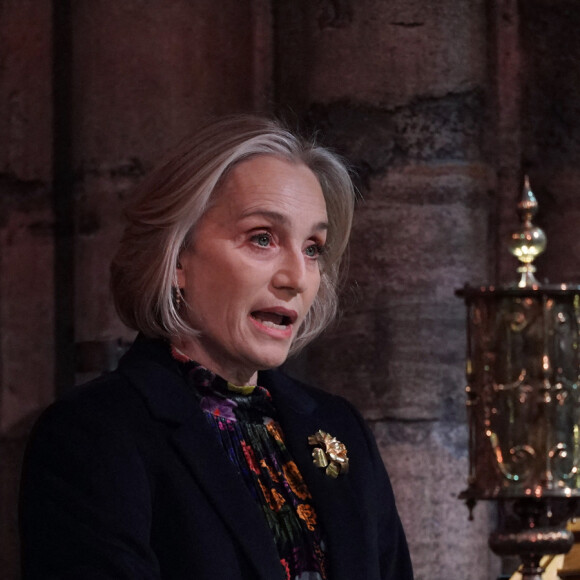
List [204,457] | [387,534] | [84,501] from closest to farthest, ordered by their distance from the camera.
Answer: [84,501], [204,457], [387,534]

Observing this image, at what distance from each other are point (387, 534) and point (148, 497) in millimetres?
493

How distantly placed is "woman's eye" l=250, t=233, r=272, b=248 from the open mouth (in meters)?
0.10

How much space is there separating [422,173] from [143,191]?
188 cm

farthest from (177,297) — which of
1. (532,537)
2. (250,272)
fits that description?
(532,537)

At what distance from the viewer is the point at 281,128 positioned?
89.9 inches

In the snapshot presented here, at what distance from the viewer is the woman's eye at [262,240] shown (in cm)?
218

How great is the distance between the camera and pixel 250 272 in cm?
214

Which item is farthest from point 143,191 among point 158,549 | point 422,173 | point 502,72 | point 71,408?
point 502,72

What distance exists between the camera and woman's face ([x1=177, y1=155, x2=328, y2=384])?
2141 mm

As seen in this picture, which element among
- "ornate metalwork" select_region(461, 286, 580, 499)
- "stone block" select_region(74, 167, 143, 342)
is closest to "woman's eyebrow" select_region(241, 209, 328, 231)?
"ornate metalwork" select_region(461, 286, 580, 499)

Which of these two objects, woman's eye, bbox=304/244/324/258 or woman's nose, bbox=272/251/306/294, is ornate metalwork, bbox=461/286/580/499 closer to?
woman's eye, bbox=304/244/324/258

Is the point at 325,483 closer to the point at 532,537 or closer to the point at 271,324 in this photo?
the point at 271,324

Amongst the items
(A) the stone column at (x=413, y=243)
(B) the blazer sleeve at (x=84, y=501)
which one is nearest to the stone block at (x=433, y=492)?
(A) the stone column at (x=413, y=243)

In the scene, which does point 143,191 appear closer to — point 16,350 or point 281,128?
point 281,128
